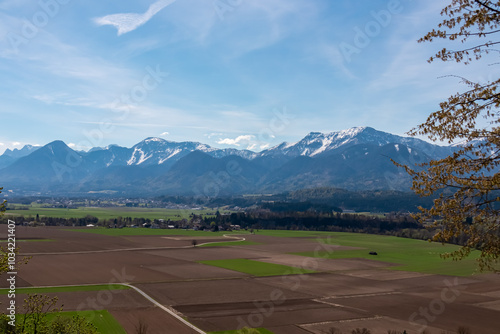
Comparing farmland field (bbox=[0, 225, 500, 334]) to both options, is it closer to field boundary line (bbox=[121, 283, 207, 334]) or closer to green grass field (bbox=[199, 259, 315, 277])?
green grass field (bbox=[199, 259, 315, 277])

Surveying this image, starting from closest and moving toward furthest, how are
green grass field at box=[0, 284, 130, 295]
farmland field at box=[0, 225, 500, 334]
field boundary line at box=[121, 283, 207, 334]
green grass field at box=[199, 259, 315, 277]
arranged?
field boundary line at box=[121, 283, 207, 334]
farmland field at box=[0, 225, 500, 334]
green grass field at box=[0, 284, 130, 295]
green grass field at box=[199, 259, 315, 277]

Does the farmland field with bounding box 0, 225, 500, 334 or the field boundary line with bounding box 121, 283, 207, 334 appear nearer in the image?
the field boundary line with bounding box 121, 283, 207, 334

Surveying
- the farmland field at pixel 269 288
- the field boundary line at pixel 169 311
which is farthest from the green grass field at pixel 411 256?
the field boundary line at pixel 169 311

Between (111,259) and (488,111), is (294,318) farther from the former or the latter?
(111,259)

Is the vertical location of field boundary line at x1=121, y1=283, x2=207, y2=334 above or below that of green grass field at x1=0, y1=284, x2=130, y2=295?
above

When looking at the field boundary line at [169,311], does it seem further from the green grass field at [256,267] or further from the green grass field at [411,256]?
the green grass field at [411,256]

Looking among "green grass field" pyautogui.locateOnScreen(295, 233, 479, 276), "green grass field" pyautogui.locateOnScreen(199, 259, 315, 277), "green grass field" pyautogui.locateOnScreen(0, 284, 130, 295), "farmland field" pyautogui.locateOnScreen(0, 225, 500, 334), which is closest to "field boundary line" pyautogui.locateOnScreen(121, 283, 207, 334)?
"farmland field" pyautogui.locateOnScreen(0, 225, 500, 334)

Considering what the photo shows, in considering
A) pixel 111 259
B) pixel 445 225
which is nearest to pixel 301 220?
pixel 111 259
